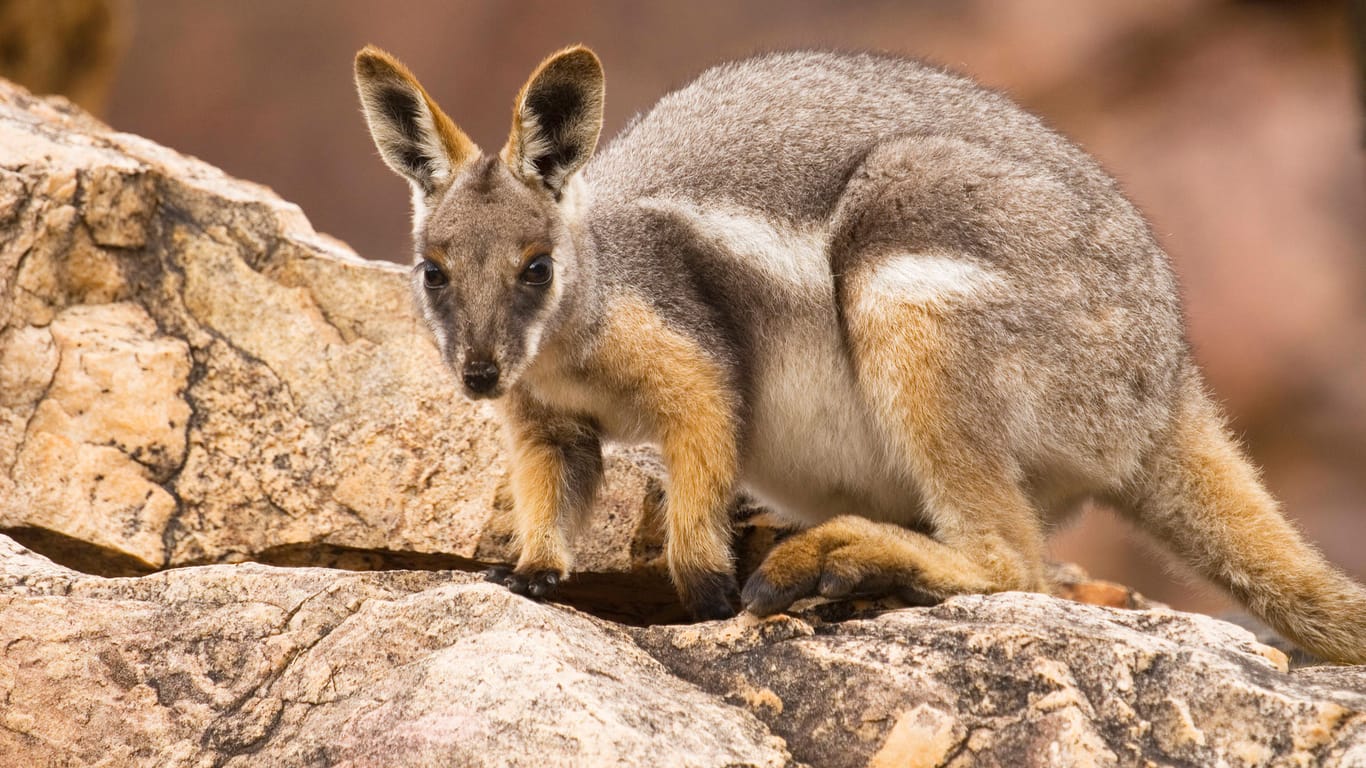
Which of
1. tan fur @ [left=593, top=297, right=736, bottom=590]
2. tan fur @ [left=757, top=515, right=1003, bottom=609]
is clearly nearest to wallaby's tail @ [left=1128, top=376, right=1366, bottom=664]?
tan fur @ [left=757, top=515, right=1003, bottom=609]

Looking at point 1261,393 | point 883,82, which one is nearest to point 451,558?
point 883,82

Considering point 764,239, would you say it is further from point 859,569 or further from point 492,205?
point 859,569

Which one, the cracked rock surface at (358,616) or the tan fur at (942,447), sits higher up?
the tan fur at (942,447)

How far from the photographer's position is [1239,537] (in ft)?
18.0

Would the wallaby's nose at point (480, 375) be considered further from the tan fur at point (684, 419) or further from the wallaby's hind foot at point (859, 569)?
the wallaby's hind foot at point (859, 569)

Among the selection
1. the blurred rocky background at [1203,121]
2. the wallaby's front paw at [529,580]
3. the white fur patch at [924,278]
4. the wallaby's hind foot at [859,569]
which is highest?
the blurred rocky background at [1203,121]

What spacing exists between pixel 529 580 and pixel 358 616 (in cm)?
92

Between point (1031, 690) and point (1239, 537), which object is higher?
point (1239, 537)

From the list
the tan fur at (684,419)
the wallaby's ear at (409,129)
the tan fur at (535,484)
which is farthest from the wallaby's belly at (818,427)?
the wallaby's ear at (409,129)

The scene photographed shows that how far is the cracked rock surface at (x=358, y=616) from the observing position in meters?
3.89

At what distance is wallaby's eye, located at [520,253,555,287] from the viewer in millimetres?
5180

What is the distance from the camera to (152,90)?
19547 millimetres

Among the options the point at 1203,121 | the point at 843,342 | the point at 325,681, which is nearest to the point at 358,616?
the point at 325,681

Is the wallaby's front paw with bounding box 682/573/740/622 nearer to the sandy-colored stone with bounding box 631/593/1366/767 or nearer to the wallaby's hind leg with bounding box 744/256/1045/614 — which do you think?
the wallaby's hind leg with bounding box 744/256/1045/614
